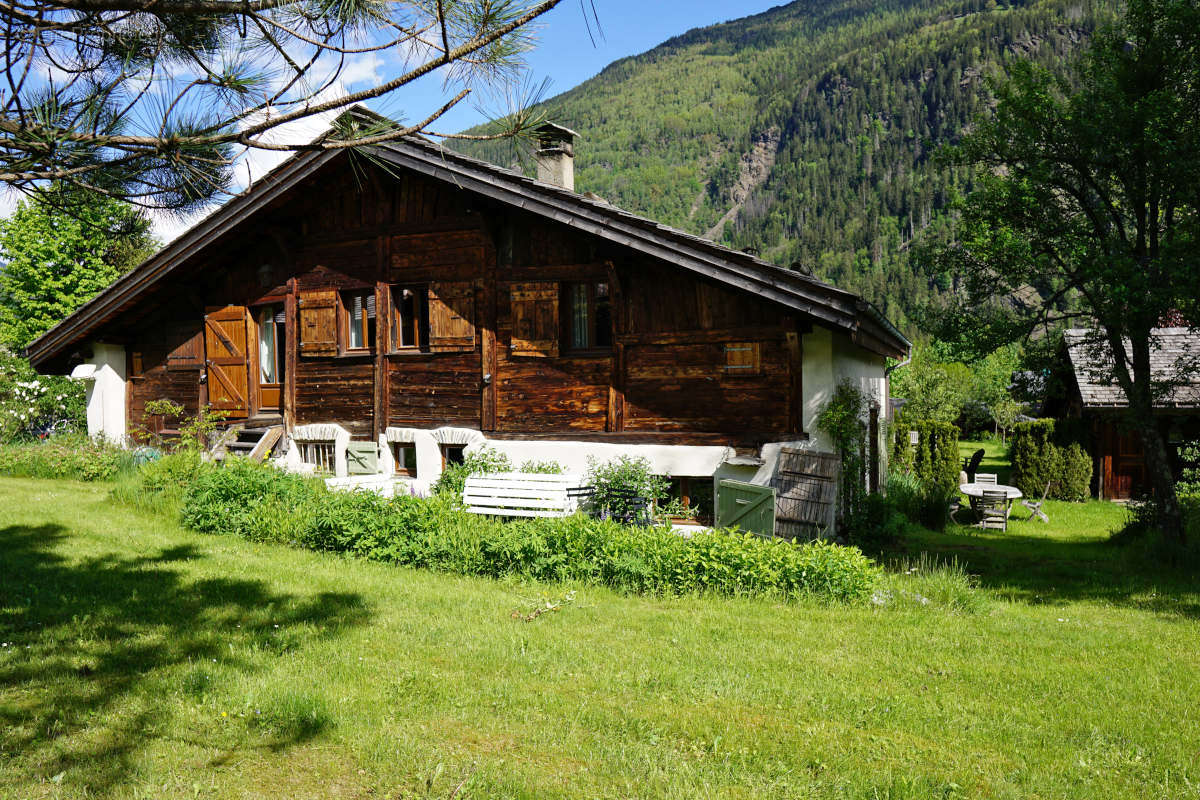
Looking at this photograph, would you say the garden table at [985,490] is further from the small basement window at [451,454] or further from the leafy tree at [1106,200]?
the small basement window at [451,454]

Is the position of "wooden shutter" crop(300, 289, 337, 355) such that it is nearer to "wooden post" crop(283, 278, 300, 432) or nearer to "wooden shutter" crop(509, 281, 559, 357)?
"wooden post" crop(283, 278, 300, 432)

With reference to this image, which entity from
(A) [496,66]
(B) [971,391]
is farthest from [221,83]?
(B) [971,391]

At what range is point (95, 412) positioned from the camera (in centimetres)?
1748

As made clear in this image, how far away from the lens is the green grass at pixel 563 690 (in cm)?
400

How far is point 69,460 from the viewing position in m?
15.8

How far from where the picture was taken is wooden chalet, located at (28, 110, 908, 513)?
1057cm

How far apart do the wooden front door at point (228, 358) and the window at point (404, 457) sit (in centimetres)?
370

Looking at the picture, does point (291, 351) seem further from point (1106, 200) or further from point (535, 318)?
point (1106, 200)

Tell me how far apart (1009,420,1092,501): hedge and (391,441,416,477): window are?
15635 millimetres

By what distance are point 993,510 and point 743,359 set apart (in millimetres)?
7459

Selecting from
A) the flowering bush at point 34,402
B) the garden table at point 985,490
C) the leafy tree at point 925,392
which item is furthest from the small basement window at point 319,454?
the leafy tree at point 925,392

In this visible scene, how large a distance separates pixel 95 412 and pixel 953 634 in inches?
711

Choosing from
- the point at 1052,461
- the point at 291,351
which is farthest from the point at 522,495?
the point at 1052,461

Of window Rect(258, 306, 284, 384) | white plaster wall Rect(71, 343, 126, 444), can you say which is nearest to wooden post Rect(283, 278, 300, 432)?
→ window Rect(258, 306, 284, 384)
